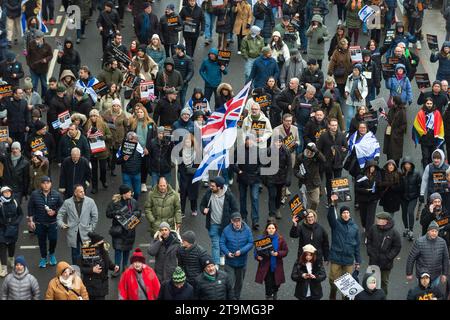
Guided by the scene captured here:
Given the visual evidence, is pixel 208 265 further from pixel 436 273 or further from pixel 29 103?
pixel 29 103

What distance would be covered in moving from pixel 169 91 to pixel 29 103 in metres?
2.78

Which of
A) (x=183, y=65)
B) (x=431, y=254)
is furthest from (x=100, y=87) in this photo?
(x=431, y=254)

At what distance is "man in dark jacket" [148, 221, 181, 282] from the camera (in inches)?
790

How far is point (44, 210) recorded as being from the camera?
2162cm

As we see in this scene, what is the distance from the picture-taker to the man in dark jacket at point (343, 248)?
2038cm

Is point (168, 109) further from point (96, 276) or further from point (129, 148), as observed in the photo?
point (96, 276)

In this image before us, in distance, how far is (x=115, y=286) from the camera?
21391mm

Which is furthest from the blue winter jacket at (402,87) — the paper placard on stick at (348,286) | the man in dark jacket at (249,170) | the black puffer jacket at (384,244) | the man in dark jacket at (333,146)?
the paper placard on stick at (348,286)

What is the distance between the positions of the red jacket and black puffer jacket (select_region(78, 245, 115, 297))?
942 mm

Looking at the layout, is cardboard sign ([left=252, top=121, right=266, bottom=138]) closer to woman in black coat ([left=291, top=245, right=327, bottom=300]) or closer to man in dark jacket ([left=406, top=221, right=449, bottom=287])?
woman in black coat ([left=291, top=245, right=327, bottom=300])

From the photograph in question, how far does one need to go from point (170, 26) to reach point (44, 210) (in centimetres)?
920

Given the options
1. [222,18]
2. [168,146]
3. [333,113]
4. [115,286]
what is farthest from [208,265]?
[222,18]

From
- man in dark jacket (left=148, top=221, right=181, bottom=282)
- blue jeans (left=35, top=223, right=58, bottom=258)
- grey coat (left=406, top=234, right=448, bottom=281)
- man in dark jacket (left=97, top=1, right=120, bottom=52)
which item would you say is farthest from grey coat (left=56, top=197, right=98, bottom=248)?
man in dark jacket (left=97, top=1, right=120, bottom=52)

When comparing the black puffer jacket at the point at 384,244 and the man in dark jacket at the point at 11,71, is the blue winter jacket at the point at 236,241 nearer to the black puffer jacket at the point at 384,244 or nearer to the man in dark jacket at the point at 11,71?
the black puffer jacket at the point at 384,244
